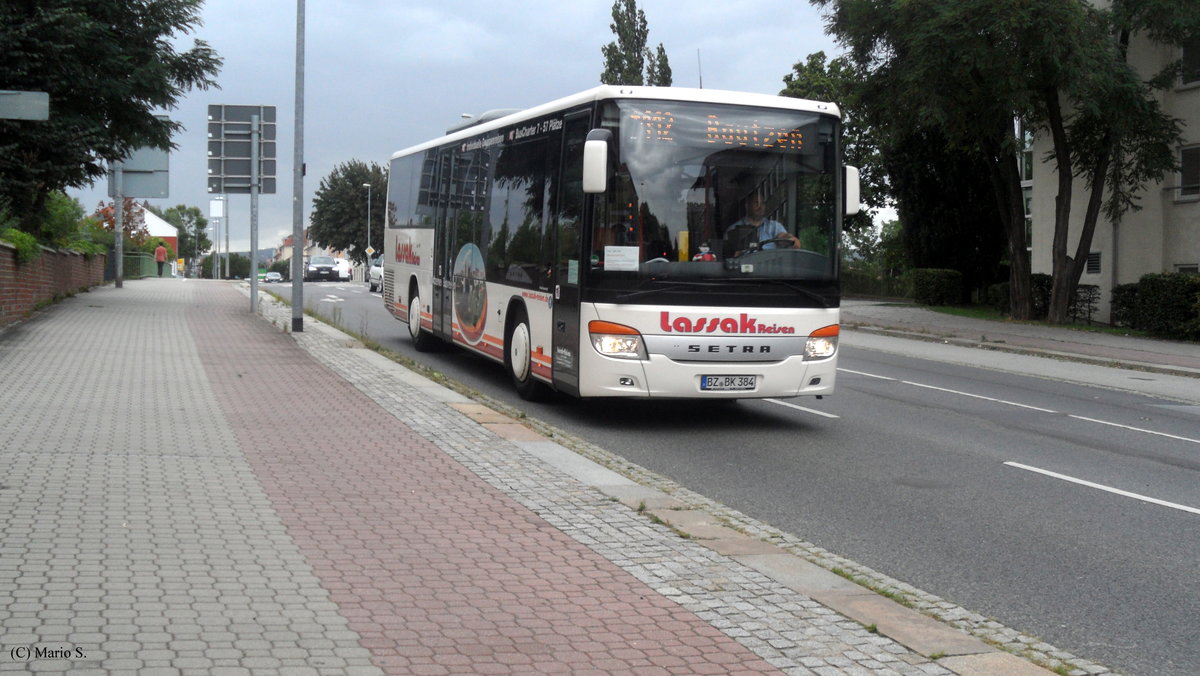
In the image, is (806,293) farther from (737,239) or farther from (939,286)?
(939,286)

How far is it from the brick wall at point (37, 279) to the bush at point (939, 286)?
2539 cm

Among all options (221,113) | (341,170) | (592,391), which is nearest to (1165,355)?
(592,391)

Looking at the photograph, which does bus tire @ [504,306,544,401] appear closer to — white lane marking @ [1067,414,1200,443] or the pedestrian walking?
white lane marking @ [1067,414,1200,443]

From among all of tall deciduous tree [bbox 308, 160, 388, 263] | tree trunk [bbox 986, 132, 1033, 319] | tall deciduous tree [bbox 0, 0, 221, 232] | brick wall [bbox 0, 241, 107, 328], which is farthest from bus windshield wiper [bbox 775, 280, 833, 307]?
tall deciduous tree [bbox 308, 160, 388, 263]

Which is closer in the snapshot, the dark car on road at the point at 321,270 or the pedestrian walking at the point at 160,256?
the pedestrian walking at the point at 160,256

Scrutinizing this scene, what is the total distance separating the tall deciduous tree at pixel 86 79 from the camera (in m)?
23.9

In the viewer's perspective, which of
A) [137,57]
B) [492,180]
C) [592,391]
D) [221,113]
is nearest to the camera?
[592,391]

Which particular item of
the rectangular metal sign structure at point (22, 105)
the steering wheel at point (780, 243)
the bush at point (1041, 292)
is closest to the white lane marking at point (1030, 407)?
the steering wheel at point (780, 243)

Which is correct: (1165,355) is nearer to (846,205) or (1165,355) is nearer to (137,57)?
(846,205)

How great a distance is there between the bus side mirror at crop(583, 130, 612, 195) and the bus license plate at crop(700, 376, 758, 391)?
2.07 m

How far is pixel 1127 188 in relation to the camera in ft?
98.2

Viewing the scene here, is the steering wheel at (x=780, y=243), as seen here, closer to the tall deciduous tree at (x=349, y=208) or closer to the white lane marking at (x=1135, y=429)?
the white lane marking at (x=1135, y=429)

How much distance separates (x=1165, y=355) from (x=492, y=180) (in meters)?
14.2

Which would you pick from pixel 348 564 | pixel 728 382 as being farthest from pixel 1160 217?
pixel 348 564
